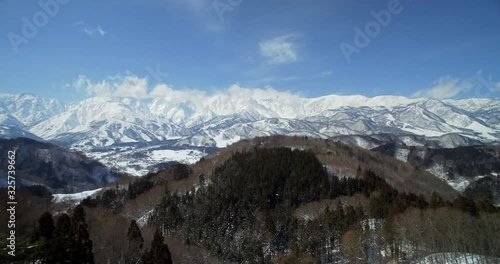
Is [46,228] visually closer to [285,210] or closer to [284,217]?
[284,217]

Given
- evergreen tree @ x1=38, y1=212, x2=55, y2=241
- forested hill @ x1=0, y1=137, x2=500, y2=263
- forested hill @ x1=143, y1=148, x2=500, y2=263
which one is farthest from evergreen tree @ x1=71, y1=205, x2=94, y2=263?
forested hill @ x1=143, y1=148, x2=500, y2=263

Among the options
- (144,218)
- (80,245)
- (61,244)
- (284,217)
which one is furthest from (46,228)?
(144,218)

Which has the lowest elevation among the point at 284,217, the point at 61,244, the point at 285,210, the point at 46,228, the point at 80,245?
the point at 80,245

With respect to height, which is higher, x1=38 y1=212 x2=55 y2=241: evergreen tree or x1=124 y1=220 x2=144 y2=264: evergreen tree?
x1=38 y1=212 x2=55 y2=241: evergreen tree

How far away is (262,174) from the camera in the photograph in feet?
401

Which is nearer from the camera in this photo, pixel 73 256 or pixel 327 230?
pixel 73 256

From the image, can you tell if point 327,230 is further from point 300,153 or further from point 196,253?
point 300,153

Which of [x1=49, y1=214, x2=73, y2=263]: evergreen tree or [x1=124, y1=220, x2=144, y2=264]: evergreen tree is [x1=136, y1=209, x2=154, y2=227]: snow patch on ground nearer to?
[x1=124, y1=220, x2=144, y2=264]: evergreen tree

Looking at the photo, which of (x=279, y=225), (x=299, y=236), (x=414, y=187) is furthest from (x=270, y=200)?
(x=414, y=187)

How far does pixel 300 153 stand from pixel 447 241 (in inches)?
3390

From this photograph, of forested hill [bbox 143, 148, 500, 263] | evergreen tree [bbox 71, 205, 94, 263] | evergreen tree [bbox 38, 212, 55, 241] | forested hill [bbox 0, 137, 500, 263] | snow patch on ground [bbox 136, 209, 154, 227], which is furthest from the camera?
snow patch on ground [bbox 136, 209, 154, 227]

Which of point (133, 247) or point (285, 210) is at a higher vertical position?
point (285, 210)

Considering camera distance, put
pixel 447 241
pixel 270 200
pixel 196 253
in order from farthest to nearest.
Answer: pixel 270 200, pixel 196 253, pixel 447 241

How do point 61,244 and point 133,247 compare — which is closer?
point 61,244
